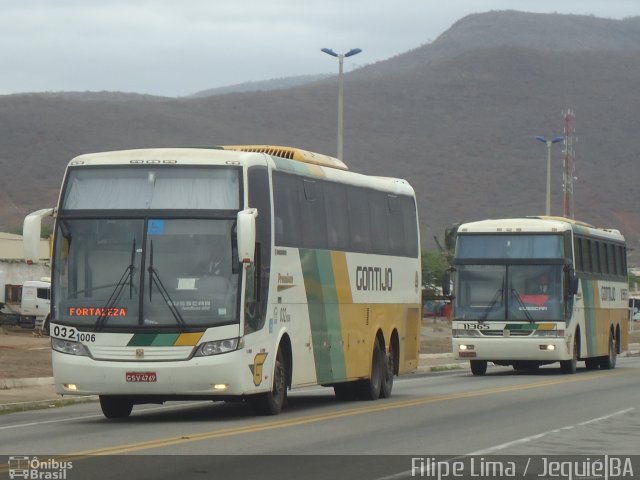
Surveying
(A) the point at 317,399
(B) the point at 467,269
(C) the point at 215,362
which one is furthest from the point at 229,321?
(B) the point at 467,269

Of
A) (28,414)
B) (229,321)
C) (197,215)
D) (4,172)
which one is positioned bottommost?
(28,414)

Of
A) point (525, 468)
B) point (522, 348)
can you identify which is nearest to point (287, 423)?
point (525, 468)

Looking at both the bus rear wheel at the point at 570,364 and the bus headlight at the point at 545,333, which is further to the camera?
the bus rear wheel at the point at 570,364

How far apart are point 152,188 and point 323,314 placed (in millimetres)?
4000

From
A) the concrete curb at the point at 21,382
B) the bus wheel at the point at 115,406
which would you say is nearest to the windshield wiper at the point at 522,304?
the concrete curb at the point at 21,382

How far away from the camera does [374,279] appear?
24.3 metres

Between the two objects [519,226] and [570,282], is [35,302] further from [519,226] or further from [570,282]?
[570,282]

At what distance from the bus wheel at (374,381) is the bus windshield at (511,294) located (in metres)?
10.8

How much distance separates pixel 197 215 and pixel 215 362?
1.84 m

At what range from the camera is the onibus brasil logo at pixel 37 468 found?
12.4 meters

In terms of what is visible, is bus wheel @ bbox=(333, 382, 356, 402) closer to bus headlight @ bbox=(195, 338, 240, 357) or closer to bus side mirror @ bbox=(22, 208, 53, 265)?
bus headlight @ bbox=(195, 338, 240, 357)

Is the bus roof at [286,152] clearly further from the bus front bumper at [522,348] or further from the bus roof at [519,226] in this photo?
the bus roof at [519,226]

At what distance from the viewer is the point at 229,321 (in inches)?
720

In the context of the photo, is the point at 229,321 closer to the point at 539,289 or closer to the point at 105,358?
the point at 105,358
